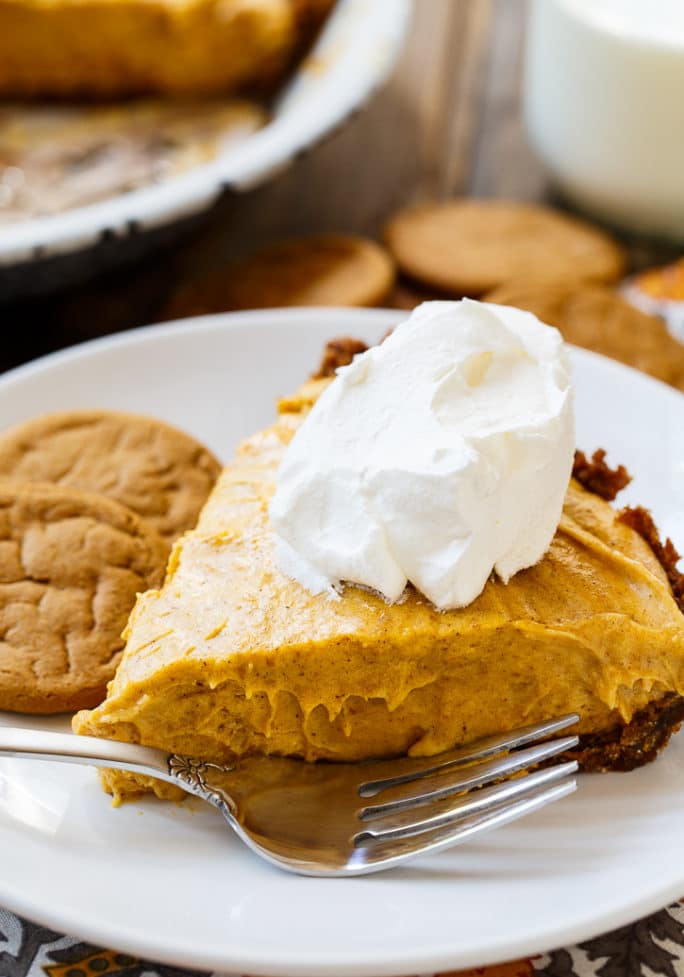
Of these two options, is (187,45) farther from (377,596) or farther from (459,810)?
(459,810)

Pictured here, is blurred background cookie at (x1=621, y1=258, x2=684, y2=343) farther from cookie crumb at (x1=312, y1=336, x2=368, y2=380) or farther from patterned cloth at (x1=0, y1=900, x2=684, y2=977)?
patterned cloth at (x1=0, y1=900, x2=684, y2=977)

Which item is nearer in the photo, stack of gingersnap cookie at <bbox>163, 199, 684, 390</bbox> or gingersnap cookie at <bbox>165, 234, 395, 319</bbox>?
stack of gingersnap cookie at <bbox>163, 199, 684, 390</bbox>

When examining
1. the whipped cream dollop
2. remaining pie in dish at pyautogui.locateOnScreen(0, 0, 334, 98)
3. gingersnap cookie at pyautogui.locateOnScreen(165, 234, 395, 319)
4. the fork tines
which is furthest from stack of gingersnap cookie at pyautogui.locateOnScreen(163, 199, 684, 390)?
the fork tines

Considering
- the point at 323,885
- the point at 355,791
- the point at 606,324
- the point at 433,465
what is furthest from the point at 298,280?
the point at 323,885

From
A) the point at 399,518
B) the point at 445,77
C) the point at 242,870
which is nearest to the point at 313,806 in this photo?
the point at 242,870

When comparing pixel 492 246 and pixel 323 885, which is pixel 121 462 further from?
pixel 492 246

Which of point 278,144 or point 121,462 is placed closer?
point 121,462
